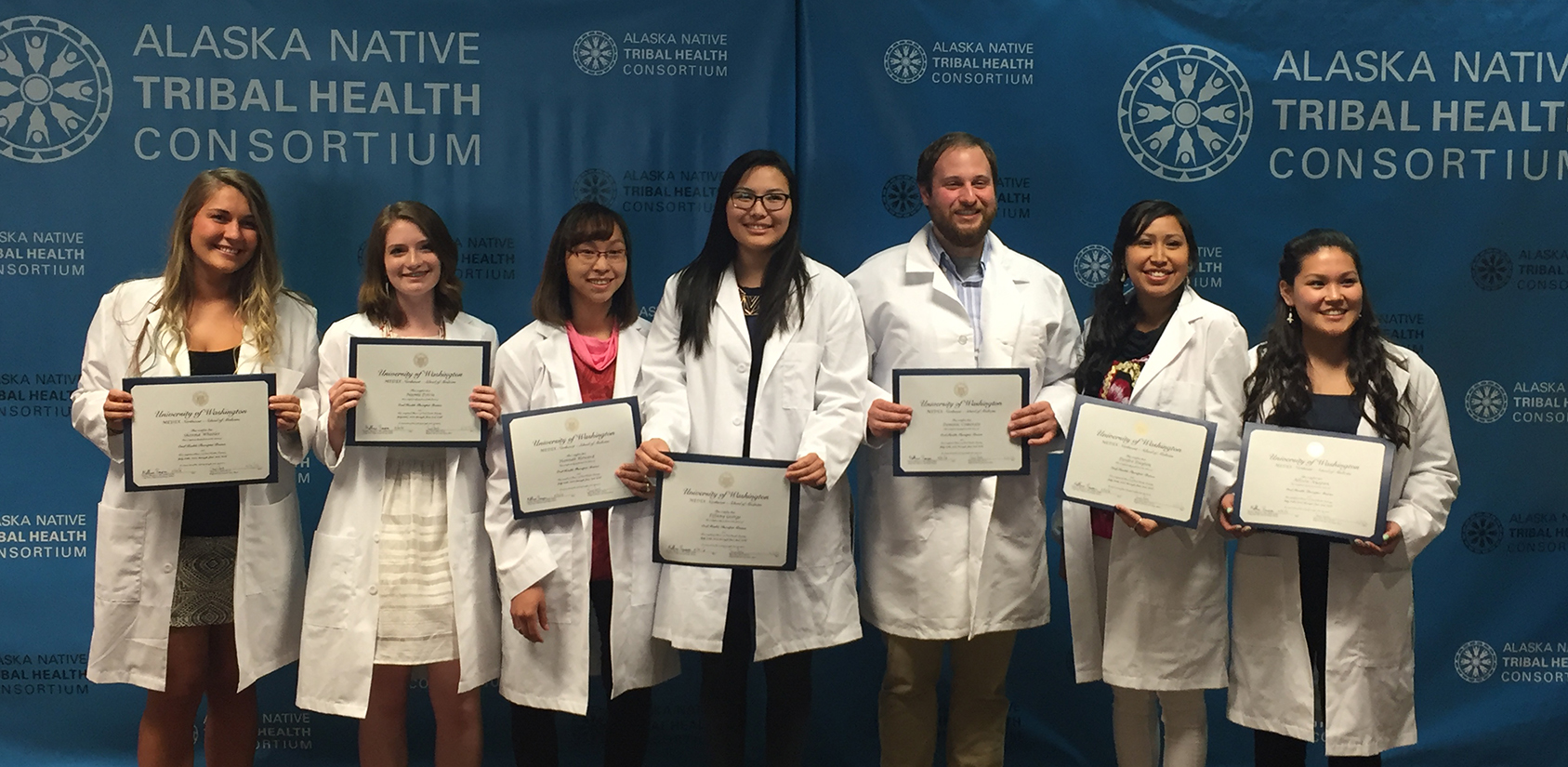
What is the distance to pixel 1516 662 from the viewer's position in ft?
12.7

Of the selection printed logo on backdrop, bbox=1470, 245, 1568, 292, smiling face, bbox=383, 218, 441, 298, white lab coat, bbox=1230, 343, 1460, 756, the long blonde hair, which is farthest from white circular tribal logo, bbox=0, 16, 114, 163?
printed logo on backdrop, bbox=1470, 245, 1568, 292

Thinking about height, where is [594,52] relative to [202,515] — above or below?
above

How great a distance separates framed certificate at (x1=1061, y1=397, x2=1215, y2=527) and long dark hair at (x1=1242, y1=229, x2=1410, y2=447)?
0.25 metres

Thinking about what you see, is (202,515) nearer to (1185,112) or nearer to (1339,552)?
(1339,552)

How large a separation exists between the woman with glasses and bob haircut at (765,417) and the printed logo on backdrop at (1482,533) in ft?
7.68

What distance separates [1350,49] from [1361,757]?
2391mm

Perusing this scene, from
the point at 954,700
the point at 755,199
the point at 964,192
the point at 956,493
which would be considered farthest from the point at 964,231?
the point at 954,700

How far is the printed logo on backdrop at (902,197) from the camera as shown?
3.82 m

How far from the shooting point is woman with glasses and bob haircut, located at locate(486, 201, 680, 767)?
293 cm

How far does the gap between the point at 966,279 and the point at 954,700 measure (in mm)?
1229

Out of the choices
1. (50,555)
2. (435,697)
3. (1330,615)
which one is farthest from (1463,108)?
(50,555)

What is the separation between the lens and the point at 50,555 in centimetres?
375

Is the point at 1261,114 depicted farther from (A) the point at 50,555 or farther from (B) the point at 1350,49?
(A) the point at 50,555

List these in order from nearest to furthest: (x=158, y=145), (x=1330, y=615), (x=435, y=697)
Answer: (x=1330, y=615), (x=435, y=697), (x=158, y=145)
